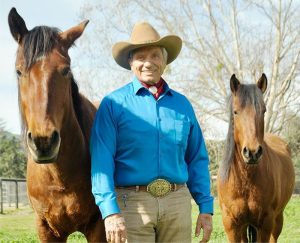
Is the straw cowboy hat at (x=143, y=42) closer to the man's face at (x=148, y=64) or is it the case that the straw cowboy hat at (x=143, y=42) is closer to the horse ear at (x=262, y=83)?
the man's face at (x=148, y=64)

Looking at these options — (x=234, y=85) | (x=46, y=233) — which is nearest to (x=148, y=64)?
(x=46, y=233)

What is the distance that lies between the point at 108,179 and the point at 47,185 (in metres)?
0.66

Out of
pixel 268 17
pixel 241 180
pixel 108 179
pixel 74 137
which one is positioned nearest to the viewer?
pixel 108 179

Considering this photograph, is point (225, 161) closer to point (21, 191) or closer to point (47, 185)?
point (47, 185)

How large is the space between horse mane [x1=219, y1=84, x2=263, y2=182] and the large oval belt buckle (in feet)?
9.62

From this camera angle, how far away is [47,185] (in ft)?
11.5

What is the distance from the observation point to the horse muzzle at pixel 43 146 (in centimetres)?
269

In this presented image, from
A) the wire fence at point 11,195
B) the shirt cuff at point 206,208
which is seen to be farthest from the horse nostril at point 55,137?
the wire fence at point 11,195

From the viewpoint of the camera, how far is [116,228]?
293 centimetres

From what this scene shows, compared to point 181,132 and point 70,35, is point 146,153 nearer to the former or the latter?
point 181,132

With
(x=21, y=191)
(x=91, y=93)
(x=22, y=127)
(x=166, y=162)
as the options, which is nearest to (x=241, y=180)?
(x=166, y=162)

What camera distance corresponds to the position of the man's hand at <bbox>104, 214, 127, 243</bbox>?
→ 2.93 meters

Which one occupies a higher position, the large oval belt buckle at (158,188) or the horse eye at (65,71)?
the horse eye at (65,71)

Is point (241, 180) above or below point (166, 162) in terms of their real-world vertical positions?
below
